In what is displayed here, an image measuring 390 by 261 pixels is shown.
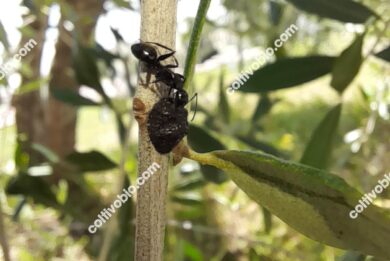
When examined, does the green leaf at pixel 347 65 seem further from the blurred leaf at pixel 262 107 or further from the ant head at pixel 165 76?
the blurred leaf at pixel 262 107

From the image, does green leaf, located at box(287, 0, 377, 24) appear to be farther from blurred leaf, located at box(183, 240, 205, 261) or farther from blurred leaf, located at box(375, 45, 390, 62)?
blurred leaf, located at box(183, 240, 205, 261)

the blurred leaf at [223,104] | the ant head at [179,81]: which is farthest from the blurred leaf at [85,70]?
the ant head at [179,81]

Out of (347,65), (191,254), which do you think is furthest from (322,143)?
(191,254)

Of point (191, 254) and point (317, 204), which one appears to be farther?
point (191, 254)

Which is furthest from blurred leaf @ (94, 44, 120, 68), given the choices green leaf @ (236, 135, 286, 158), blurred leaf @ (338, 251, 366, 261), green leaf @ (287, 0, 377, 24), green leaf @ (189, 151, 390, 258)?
green leaf @ (189, 151, 390, 258)

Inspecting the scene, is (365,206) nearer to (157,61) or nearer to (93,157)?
(157,61)

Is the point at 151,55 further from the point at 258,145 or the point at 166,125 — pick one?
the point at 258,145

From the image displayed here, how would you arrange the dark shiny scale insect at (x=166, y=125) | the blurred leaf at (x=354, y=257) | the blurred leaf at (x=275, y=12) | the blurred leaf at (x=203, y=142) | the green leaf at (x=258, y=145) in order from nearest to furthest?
1. the dark shiny scale insect at (x=166, y=125)
2. the blurred leaf at (x=354, y=257)
3. the blurred leaf at (x=203, y=142)
4. the green leaf at (x=258, y=145)
5. the blurred leaf at (x=275, y=12)
